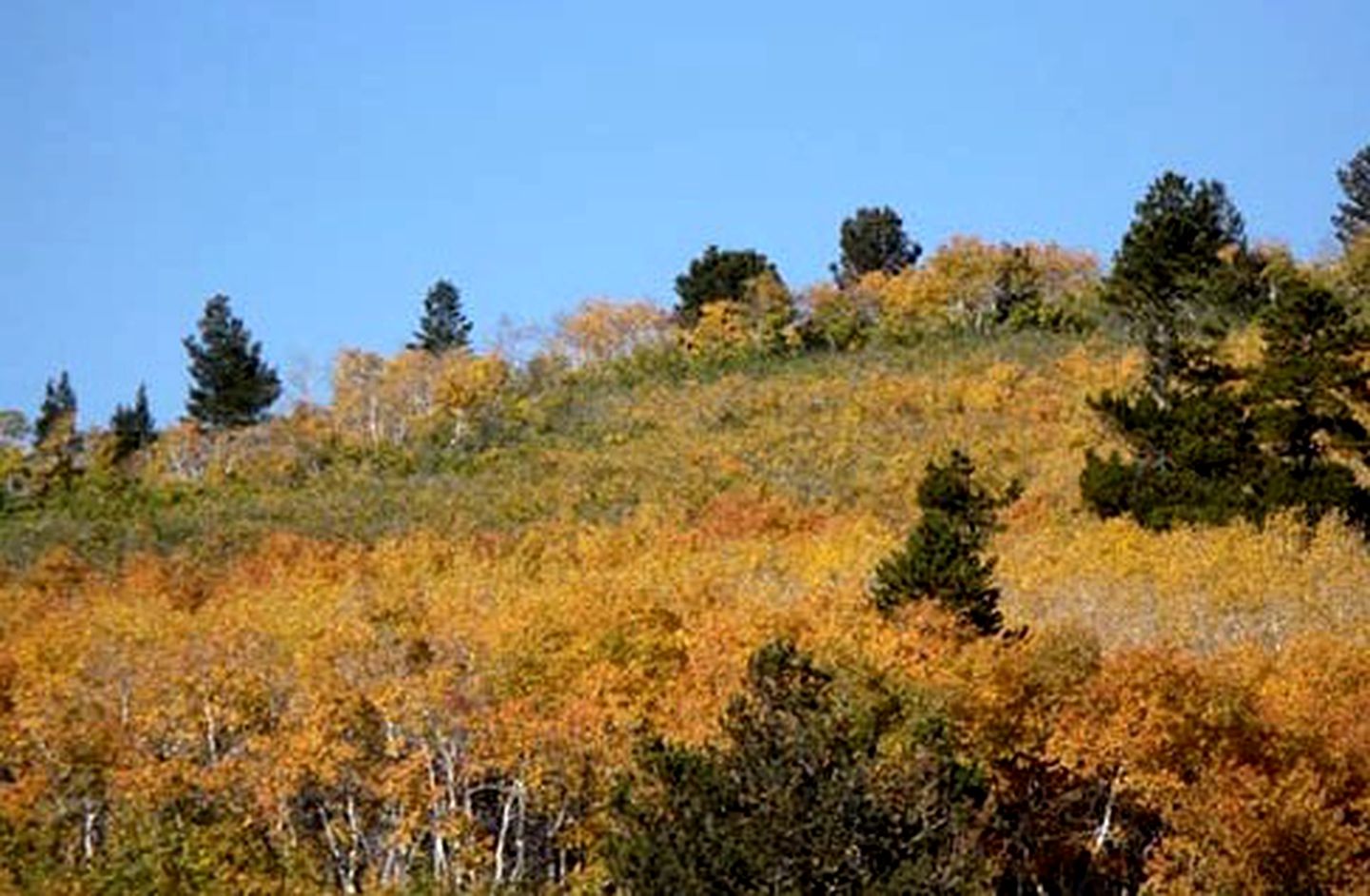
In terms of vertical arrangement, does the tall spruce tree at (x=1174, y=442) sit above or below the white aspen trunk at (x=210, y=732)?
above

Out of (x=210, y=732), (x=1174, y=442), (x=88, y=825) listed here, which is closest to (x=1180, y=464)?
(x=1174, y=442)

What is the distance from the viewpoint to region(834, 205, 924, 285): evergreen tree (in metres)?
99.4

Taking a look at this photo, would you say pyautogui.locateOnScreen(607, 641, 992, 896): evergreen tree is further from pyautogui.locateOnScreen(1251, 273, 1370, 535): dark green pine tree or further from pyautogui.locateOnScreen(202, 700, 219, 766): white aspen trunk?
pyautogui.locateOnScreen(1251, 273, 1370, 535): dark green pine tree

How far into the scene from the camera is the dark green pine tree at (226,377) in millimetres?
88688

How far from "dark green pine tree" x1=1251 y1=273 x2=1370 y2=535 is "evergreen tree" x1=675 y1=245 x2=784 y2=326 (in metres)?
44.3

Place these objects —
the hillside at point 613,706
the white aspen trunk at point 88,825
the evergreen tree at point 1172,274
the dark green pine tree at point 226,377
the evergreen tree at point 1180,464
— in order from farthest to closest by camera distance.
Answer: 1. the dark green pine tree at point 226,377
2. the evergreen tree at point 1172,274
3. the evergreen tree at point 1180,464
4. the white aspen trunk at point 88,825
5. the hillside at point 613,706

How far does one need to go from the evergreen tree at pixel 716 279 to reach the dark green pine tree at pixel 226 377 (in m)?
19.6

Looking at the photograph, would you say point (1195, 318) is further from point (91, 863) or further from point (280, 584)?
point (91, 863)

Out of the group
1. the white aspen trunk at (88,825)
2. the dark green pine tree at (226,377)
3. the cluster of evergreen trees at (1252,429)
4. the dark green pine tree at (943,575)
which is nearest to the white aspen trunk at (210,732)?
the white aspen trunk at (88,825)

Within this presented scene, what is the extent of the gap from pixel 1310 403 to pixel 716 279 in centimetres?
4842

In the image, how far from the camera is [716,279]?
305 feet

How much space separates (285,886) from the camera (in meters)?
31.4

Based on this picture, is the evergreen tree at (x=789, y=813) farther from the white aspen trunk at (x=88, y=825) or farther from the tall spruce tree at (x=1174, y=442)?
the tall spruce tree at (x=1174, y=442)

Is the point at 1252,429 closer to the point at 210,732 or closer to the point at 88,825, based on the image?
the point at 210,732
